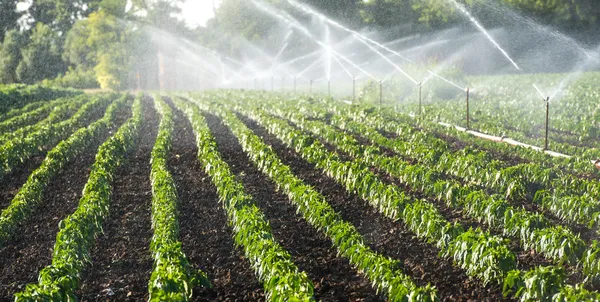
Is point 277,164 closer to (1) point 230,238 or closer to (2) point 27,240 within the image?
(1) point 230,238

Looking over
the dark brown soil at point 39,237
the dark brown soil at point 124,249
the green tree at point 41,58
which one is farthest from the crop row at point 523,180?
the green tree at point 41,58

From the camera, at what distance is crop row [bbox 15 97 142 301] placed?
688 centimetres

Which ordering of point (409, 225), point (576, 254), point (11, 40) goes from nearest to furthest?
point (576, 254) → point (409, 225) → point (11, 40)

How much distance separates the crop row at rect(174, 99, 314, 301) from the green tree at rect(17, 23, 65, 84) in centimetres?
6245

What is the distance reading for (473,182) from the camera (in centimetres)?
1263

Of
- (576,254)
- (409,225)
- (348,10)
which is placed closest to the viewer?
(576,254)

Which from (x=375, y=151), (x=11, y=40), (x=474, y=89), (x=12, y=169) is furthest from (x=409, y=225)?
(x=11, y=40)

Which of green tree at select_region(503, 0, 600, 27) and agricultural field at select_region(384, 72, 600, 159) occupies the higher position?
green tree at select_region(503, 0, 600, 27)

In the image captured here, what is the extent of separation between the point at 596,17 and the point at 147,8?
6252 centimetres

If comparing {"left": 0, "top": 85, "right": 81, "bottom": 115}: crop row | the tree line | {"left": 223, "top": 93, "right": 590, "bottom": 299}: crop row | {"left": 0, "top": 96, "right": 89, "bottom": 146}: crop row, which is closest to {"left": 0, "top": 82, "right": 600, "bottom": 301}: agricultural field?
{"left": 223, "top": 93, "right": 590, "bottom": 299}: crop row

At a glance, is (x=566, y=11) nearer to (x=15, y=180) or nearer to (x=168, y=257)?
(x=15, y=180)

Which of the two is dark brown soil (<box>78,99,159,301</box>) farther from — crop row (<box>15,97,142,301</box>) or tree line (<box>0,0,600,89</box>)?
tree line (<box>0,0,600,89</box>)

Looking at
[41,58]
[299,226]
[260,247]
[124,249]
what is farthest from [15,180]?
[41,58]

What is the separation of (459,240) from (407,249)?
105cm
